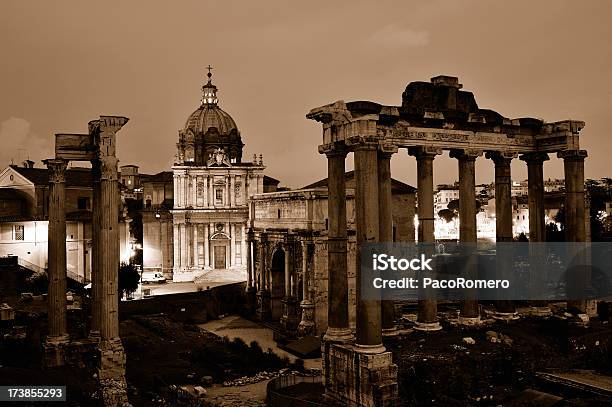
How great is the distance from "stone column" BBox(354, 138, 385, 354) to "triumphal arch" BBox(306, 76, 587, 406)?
25 millimetres

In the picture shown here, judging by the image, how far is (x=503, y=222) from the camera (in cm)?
1977

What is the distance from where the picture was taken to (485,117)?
18516 millimetres

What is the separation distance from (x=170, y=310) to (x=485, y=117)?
25.0 meters

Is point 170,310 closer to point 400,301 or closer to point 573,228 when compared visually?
point 400,301

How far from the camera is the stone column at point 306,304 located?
33.0 meters

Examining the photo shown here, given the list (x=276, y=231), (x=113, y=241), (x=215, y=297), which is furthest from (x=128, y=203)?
(x=113, y=241)

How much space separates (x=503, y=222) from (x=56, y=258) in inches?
572

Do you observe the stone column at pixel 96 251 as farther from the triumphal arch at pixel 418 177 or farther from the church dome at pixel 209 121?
the church dome at pixel 209 121

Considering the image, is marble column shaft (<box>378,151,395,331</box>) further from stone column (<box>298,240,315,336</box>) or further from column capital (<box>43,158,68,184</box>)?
stone column (<box>298,240,315,336</box>)

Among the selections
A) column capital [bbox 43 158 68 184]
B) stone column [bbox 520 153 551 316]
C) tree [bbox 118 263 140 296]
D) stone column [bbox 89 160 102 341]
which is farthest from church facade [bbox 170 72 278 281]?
stone column [bbox 520 153 551 316]

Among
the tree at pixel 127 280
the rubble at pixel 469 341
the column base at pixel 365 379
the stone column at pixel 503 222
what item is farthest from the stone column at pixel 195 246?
the column base at pixel 365 379

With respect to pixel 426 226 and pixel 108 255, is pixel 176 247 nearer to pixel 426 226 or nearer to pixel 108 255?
pixel 108 255

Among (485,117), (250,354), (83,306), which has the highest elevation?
(485,117)

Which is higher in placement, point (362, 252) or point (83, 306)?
point (362, 252)
